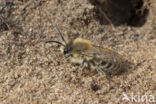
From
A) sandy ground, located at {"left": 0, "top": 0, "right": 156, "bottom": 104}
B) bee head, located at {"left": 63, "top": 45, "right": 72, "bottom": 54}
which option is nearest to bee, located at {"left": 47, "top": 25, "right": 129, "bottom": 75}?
bee head, located at {"left": 63, "top": 45, "right": 72, "bottom": 54}

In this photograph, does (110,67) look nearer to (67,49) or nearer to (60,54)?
(67,49)

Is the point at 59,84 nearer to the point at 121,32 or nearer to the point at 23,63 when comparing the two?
the point at 23,63

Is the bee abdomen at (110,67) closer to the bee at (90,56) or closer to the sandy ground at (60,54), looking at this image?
the bee at (90,56)

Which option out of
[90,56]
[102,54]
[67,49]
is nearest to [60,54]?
[67,49]

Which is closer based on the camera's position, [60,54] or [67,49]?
[67,49]

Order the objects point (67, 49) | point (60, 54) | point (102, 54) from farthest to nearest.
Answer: point (60, 54) → point (67, 49) → point (102, 54)

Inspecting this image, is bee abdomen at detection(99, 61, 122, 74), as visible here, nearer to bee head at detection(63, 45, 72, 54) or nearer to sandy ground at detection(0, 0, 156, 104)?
sandy ground at detection(0, 0, 156, 104)
